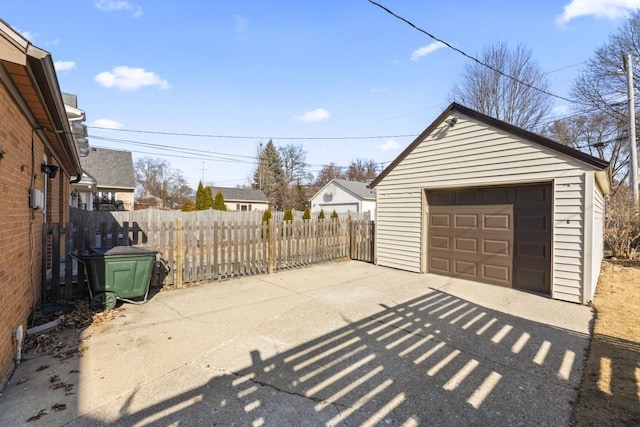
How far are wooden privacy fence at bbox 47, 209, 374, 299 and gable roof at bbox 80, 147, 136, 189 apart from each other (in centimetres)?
1151

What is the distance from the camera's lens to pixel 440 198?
25.6ft

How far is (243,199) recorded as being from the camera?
38969 mm

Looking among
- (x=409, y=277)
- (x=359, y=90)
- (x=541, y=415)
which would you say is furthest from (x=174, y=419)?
(x=359, y=90)

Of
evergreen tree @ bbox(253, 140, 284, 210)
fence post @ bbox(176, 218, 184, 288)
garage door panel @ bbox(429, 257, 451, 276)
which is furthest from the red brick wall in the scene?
evergreen tree @ bbox(253, 140, 284, 210)

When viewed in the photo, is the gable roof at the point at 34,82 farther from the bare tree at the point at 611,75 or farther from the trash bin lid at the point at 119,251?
the bare tree at the point at 611,75

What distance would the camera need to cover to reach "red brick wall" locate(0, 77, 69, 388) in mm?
2910

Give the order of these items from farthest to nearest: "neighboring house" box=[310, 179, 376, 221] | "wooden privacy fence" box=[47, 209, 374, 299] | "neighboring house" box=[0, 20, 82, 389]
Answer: "neighboring house" box=[310, 179, 376, 221] < "wooden privacy fence" box=[47, 209, 374, 299] < "neighboring house" box=[0, 20, 82, 389]

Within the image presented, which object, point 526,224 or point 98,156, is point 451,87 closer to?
point 526,224

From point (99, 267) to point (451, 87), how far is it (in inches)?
911

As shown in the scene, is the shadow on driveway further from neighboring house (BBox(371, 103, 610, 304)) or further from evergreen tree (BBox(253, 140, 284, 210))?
evergreen tree (BBox(253, 140, 284, 210))

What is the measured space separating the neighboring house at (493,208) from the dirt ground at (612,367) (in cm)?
56

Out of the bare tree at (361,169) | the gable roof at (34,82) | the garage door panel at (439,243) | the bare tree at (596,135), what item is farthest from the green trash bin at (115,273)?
the bare tree at (361,169)

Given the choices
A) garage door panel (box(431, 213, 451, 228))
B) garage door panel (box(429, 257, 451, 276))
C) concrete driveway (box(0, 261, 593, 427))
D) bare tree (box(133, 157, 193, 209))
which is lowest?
concrete driveway (box(0, 261, 593, 427))

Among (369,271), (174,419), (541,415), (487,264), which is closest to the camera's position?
(174,419)
